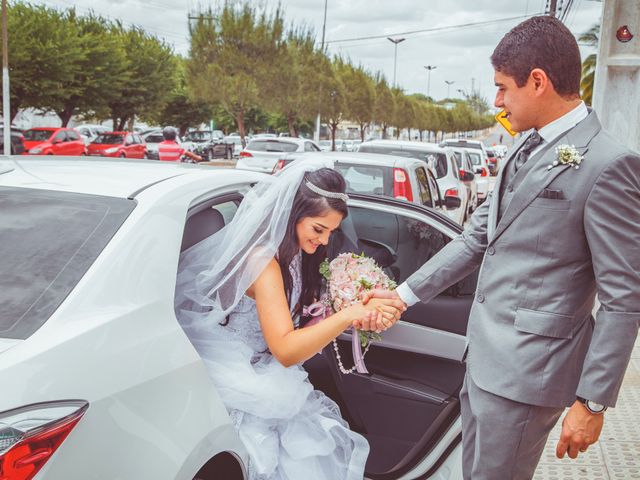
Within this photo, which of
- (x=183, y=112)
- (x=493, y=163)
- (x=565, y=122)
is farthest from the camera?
(x=183, y=112)

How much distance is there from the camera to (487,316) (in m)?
2.23

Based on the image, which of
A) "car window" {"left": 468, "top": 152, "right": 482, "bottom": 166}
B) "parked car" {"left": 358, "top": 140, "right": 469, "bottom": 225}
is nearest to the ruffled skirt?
"parked car" {"left": 358, "top": 140, "right": 469, "bottom": 225}

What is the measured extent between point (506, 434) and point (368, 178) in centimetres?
620

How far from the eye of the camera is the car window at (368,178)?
26.3 feet

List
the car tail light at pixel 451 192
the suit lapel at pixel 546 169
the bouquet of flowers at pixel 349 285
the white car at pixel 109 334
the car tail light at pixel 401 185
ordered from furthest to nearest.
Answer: the car tail light at pixel 451 192
the car tail light at pixel 401 185
the bouquet of flowers at pixel 349 285
the suit lapel at pixel 546 169
the white car at pixel 109 334

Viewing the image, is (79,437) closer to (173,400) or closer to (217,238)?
(173,400)

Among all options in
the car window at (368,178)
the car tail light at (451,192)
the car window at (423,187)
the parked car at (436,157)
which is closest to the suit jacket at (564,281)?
the car window at (368,178)

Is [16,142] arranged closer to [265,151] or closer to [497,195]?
[265,151]

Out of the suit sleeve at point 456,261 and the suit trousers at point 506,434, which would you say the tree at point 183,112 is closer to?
the suit sleeve at point 456,261

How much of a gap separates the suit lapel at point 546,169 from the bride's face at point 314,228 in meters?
0.81

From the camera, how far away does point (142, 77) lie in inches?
1502

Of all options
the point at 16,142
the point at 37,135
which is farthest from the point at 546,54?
the point at 37,135

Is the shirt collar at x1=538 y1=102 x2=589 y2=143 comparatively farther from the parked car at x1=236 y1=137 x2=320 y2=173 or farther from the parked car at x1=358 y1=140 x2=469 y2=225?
the parked car at x1=236 y1=137 x2=320 y2=173

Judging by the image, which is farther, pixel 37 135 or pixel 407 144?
pixel 37 135
